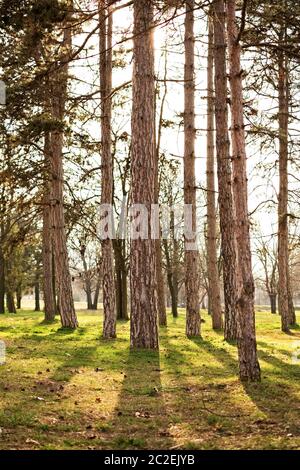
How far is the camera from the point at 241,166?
9.16 meters

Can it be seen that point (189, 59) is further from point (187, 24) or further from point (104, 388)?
point (104, 388)

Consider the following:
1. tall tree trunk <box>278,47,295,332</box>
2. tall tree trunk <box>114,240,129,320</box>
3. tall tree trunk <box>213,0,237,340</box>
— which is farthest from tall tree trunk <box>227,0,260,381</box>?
tall tree trunk <box>114,240,129,320</box>

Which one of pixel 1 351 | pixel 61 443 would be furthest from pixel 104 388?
pixel 1 351

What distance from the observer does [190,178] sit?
17094 mm

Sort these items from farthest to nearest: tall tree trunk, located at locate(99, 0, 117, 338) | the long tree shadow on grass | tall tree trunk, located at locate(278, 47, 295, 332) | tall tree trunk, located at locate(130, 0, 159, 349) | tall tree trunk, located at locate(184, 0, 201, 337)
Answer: tall tree trunk, located at locate(278, 47, 295, 332), tall tree trunk, located at locate(184, 0, 201, 337), tall tree trunk, located at locate(99, 0, 117, 338), tall tree trunk, located at locate(130, 0, 159, 349), the long tree shadow on grass

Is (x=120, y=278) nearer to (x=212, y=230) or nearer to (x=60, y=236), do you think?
(x=212, y=230)

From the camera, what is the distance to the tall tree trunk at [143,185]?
12.7 m

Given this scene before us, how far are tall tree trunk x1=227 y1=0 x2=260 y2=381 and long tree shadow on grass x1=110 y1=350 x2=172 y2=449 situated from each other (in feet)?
5.09

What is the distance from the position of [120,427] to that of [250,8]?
25.6 ft

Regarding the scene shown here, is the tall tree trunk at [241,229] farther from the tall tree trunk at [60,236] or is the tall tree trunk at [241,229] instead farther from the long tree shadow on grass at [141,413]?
the tall tree trunk at [60,236]

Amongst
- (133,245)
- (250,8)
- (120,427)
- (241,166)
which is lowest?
(120,427)

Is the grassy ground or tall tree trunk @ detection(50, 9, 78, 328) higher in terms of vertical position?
tall tree trunk @ detection(50, 9, 78, 328)

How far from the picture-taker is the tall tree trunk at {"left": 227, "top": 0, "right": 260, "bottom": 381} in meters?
8.98

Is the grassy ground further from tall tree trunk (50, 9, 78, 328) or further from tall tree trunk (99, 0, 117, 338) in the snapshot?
tall tree trunk (50, 9, 78, 328)
